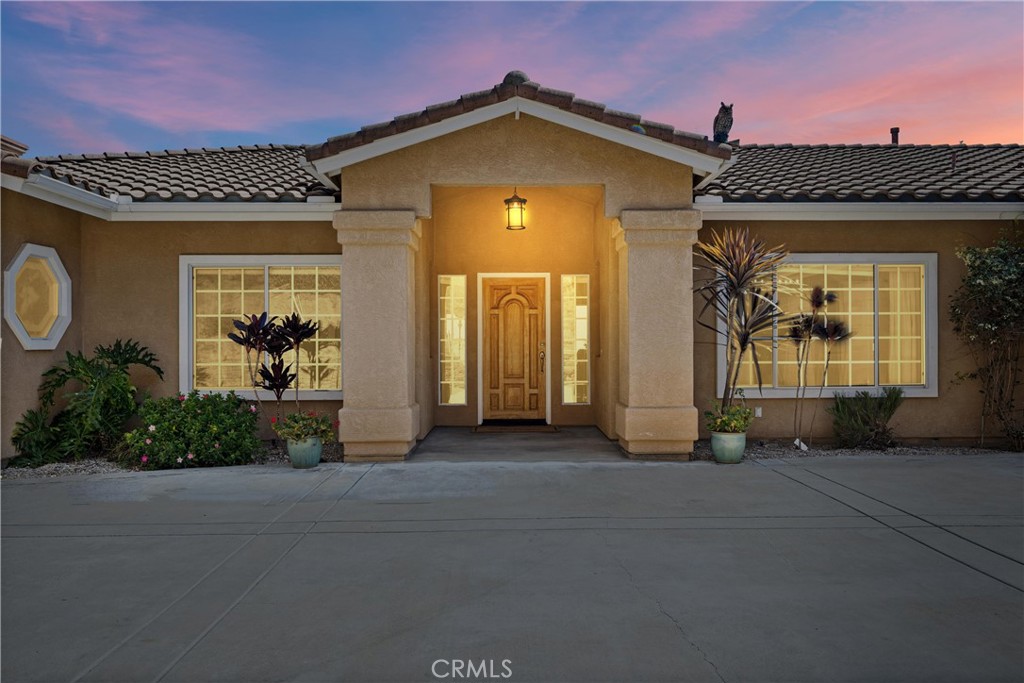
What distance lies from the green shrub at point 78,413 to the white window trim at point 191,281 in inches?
27.8

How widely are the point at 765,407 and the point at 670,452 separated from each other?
72.2 inches

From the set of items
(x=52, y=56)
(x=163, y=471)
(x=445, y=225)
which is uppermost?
(x=52, y=56)

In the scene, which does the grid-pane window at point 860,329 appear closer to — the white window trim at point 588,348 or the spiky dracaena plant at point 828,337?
the spiky dracaena plant at point 828,337

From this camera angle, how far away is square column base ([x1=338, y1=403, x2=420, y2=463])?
26.8 feet

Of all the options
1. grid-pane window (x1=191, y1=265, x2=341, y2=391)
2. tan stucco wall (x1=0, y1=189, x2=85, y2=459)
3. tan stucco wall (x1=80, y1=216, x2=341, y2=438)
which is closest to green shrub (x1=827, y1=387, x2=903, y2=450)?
grid-pane window (x1=191, y1=265, x2=341, y2=391)

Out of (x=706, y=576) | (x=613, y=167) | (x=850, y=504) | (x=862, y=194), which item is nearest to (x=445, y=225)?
(x=613, y=167)

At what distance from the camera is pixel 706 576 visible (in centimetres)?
439

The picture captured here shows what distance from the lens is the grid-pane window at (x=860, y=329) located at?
9398 millimetres

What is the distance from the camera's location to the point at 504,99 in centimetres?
779

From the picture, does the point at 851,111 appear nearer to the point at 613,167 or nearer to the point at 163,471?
the point at 613,167

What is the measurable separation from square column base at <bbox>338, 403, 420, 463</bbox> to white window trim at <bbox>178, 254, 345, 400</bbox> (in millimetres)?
1343

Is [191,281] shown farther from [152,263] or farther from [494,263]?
[494,263]

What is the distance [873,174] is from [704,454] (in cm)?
537
